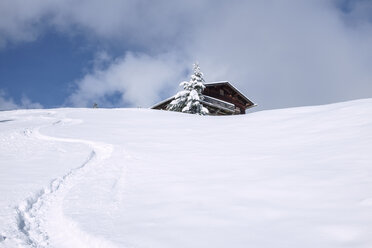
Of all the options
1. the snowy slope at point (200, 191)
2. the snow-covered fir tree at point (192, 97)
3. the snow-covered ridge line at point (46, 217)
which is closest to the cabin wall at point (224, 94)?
the snow-covered fir tree at point (192, 97)

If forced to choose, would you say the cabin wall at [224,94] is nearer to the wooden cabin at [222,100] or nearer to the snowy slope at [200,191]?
the wooden cabin at [222,100]

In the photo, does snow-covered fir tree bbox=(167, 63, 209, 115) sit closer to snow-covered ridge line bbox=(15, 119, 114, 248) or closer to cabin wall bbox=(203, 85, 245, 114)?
cabin wall bbox=(203, 85, 245, 114)

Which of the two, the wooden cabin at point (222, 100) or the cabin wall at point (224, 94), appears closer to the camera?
the wooden cabin at point (222, 100)

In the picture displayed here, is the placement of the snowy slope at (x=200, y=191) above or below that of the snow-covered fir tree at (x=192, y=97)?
below

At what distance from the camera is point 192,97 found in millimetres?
25438

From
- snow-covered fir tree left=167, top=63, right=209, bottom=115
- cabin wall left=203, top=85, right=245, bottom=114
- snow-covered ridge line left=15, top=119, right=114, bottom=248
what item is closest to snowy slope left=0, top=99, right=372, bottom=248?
snow-covered ridge line left=15, top=119, right=114, bottom=248

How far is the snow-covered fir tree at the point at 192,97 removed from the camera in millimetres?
25469

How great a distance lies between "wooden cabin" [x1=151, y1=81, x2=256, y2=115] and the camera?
2933 centimetres

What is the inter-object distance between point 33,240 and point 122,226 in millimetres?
927

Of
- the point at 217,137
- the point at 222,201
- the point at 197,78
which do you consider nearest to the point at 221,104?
the point at 197,78

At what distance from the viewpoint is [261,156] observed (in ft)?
18.2

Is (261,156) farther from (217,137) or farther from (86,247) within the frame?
(86,247)

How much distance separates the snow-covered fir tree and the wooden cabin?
1.71 meters

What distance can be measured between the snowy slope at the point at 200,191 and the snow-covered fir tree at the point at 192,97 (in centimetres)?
1795
